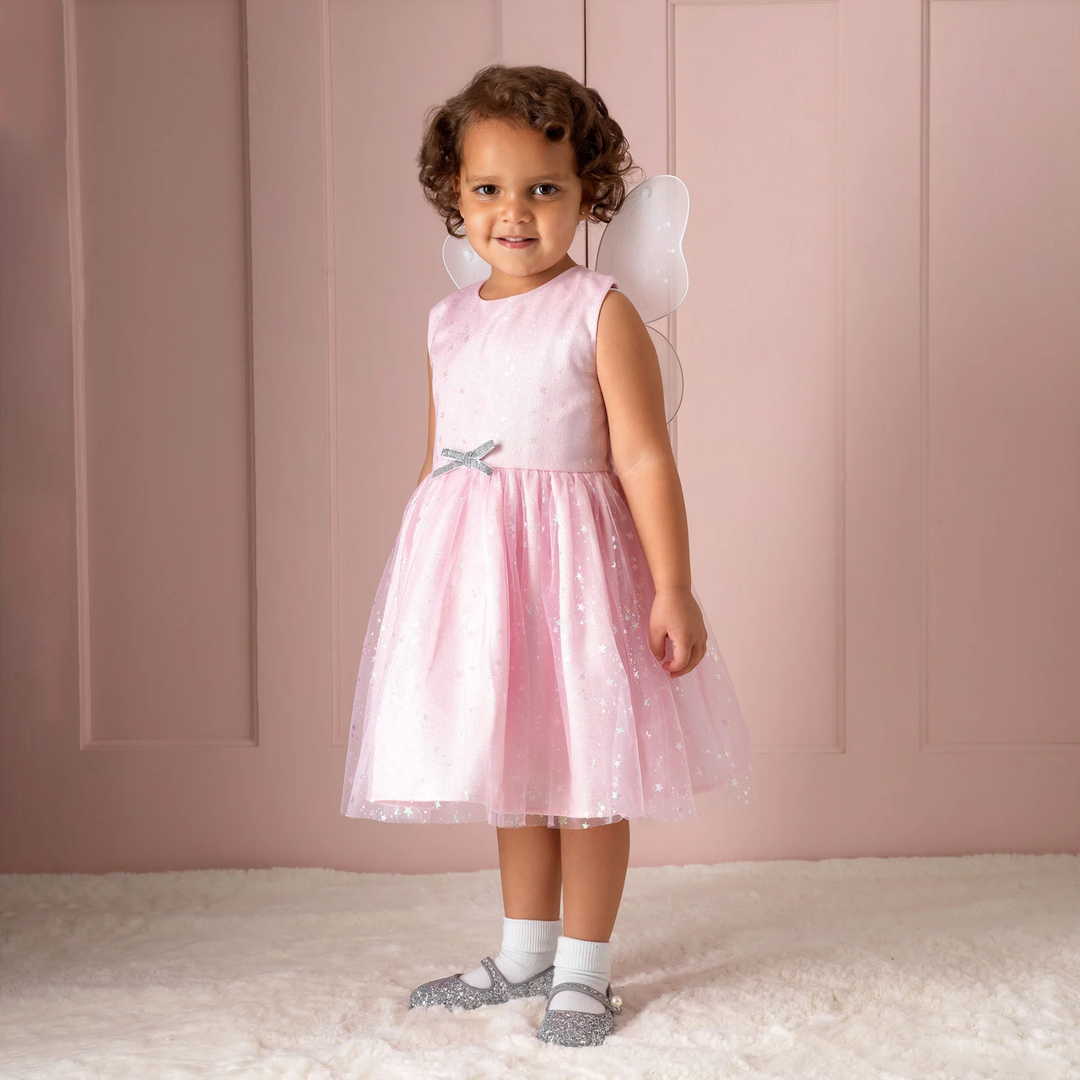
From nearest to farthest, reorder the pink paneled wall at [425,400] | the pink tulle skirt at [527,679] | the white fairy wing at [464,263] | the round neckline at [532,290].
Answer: the pink tulle skirt at [527,679] → the round neckline at [532,290] → the white fairy wing at [464,263] → the pink paneled wall at [425,400]

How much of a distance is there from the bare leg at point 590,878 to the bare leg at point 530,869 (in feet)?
0.15

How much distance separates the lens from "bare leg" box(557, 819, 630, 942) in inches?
40.8

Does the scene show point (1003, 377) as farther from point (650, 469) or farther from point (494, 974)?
point (494, 974)

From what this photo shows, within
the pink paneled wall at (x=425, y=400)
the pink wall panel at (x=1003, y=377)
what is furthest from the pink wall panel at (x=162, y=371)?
the pink wall panel at (x=1003, y=377)

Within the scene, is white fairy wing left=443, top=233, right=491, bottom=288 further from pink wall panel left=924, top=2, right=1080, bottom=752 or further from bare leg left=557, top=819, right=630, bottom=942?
pink wall panel left=924, top=2, right=1080, bottom=752

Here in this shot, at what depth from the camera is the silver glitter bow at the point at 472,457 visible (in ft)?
3.37

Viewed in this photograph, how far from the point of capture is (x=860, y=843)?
160 cm

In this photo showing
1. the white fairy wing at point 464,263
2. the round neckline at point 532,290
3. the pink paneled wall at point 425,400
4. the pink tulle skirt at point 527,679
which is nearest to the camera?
the pink tulle skirt at point 527,679

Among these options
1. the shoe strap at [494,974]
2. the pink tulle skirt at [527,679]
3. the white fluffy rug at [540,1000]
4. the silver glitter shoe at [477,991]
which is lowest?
the white fluffy rug at [540,1000]

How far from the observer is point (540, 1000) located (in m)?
1.08

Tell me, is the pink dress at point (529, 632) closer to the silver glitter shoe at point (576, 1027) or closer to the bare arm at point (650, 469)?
the bare arm at point (650, 469)

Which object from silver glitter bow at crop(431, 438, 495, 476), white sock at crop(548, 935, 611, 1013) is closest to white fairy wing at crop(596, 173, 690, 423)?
silver glitter bow at crop(431, 438, 495, 476)

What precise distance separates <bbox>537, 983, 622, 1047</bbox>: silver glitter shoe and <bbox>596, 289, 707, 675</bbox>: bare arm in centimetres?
33

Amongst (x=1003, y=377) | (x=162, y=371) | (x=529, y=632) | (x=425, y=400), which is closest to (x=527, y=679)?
(x=529, y=632)
